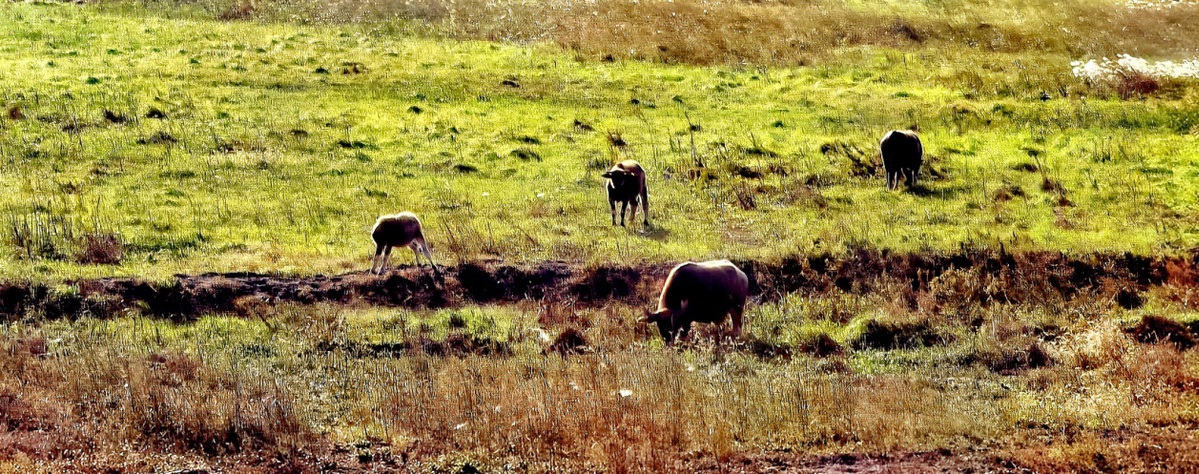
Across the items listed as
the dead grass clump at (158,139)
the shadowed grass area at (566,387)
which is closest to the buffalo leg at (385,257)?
the shadowed grass area at (566,387)

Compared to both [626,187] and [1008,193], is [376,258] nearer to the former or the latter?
[626,187]

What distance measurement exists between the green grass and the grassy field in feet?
0.44

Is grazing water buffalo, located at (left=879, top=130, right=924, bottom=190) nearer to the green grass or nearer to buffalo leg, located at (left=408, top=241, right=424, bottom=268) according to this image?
the green grass

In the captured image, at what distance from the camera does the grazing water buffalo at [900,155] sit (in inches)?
1075

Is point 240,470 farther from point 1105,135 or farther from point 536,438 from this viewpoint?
point 1105,135

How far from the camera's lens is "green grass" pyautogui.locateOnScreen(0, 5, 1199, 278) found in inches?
909

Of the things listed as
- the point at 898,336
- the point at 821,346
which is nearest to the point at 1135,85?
the point at 898,336

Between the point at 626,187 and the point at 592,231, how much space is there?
1.08m

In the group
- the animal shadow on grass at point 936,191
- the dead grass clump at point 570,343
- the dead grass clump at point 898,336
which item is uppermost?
the dead grass clump at point 570,343

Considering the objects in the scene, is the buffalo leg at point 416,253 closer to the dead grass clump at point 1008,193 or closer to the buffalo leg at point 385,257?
the buffalo leg at point 385,257

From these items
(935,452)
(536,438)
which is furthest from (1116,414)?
(536,438)

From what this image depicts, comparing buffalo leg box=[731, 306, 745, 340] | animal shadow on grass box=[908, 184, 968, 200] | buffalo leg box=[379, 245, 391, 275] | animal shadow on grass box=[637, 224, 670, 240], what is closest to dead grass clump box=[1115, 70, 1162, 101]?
animal shadow on grass box=[908, 184, 968, 200]

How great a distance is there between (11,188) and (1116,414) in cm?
2171

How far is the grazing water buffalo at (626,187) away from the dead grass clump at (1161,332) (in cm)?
971
